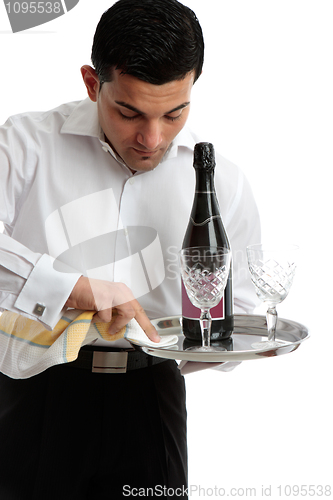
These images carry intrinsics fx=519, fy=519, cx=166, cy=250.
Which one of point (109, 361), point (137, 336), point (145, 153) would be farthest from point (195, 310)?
point (145, 153)

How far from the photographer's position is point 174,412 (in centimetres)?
145

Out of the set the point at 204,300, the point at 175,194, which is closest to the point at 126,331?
the point at 204,300

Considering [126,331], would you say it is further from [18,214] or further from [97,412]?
[18,214]

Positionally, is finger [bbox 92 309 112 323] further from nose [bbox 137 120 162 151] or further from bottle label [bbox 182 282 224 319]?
nose [bbox 137 120 162 151]

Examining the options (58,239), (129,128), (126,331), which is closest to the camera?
(126,331)

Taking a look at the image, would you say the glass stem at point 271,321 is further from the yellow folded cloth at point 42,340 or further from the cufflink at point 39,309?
the cufflink at point 39,309

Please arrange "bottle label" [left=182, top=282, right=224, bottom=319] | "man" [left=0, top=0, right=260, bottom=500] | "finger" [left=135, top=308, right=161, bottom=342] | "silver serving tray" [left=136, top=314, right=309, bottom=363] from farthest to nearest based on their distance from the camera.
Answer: "man" [left=0, top=0, right=260, bottom=500], "bottle label" [left=182, top=282, right=224, bottom=319], "finger" [left=135, top=308, right=161, bottom=342], "silver serving tray" [left=136, top=314, right=309, bottom=363]

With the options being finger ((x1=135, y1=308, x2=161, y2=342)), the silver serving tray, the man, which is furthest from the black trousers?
finger ((x1=135, y1=308, x2=161, y2=342))

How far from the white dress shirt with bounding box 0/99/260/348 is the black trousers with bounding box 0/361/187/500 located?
249mm

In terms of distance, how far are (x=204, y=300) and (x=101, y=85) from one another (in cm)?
57

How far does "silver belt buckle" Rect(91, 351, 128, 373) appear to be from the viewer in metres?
1.35

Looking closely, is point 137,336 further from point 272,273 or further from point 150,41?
point 150,41

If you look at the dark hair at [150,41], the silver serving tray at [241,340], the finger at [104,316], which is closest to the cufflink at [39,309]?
the finger at [104,316]

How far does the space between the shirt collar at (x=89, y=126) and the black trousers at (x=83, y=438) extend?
618 mm
